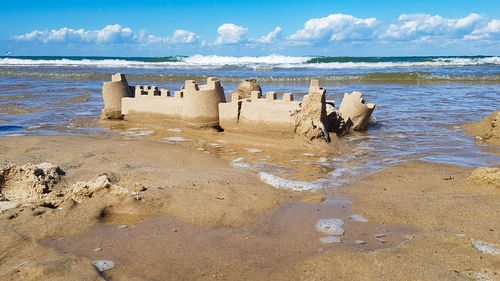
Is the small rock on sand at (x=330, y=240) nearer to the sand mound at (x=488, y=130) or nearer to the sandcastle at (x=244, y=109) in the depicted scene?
the sandcastle at (x=244, y=109)

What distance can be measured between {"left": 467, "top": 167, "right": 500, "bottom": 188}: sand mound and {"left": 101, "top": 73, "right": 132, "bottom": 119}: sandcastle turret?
621 cm

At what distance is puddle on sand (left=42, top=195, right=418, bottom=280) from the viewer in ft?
7.91

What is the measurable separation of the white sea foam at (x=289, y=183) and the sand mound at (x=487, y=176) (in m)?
1.37

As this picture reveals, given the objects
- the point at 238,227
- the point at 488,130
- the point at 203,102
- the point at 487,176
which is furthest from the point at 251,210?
the point at 488,130

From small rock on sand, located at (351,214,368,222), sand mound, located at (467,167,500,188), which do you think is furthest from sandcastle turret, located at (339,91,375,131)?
small rock on sand, located at (351,214,368,222)

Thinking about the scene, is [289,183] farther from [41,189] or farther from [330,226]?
[41,189]

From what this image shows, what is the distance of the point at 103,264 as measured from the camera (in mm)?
2441

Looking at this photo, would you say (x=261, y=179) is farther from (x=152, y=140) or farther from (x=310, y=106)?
(x=152, y=140)

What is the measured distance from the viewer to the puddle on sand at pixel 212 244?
2410 mm

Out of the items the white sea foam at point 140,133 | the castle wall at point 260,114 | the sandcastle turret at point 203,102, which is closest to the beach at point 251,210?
the castle wall at point 260,114

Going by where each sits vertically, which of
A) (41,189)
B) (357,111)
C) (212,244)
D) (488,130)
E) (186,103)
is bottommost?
(212,244)

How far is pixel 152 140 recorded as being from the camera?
656cm

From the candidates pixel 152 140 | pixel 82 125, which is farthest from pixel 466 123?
pixel 82 125

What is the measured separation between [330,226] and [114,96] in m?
6.06
